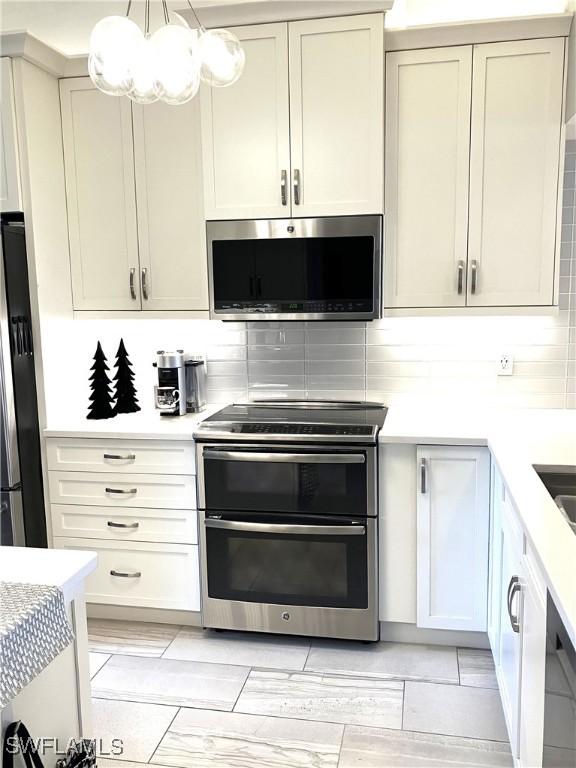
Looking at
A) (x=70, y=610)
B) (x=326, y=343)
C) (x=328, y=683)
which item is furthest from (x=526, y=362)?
(x=70, y=610)

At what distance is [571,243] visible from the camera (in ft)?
9.35

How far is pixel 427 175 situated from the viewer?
8.95ft

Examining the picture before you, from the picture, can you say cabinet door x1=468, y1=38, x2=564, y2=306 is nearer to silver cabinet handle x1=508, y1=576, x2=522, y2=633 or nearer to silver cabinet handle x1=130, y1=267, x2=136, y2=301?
silver cabinet handle x1=508, y1=576, x2=522, y2=633

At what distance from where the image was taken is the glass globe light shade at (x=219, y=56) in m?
1.71

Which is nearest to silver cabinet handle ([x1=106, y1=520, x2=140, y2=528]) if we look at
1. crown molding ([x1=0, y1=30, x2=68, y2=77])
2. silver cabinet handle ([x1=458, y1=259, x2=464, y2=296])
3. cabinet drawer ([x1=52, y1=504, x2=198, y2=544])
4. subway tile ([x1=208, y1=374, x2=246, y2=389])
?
cabinet drawer ([x1=52, y1=504, x2=198, y2=544])

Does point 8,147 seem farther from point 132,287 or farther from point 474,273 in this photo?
point 474,273

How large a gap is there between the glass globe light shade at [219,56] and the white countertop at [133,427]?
1427 millimetres

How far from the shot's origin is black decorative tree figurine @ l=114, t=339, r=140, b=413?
3188 mm

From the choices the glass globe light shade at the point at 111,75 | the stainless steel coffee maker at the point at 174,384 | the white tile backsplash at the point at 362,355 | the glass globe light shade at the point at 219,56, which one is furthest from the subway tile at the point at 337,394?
the glass globe light shade at the point at 111,75

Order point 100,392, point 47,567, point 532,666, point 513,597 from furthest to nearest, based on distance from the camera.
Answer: point 100,392 → point 513,597 → point 532,666 → point 47,567

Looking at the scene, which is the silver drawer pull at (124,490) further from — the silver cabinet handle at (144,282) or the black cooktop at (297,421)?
the silver cabinet handle at (144,282)

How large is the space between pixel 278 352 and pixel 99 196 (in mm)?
1108

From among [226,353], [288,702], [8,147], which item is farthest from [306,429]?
[8,147]

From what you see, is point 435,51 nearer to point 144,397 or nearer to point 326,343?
point 326,343
